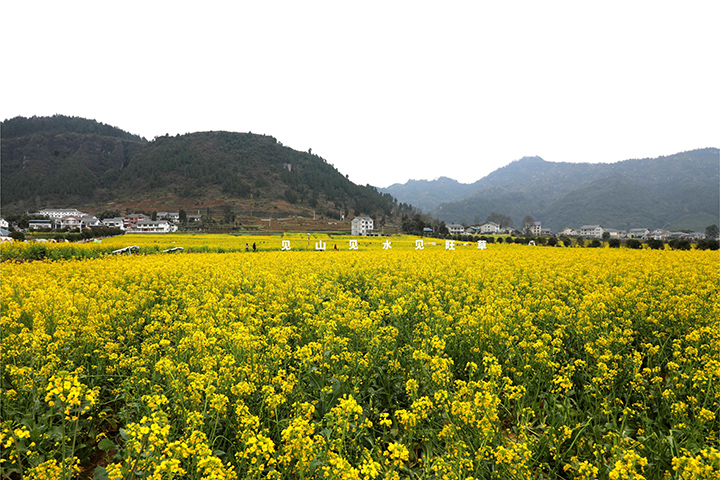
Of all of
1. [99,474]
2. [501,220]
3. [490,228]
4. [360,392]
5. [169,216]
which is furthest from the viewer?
[501,220]

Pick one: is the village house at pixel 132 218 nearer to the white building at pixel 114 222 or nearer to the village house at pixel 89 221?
the white building at pixel 114 222

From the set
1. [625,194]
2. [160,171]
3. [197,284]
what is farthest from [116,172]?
[625,194]

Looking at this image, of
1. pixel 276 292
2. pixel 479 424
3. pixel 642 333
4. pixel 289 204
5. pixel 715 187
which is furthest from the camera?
pixel 715 187

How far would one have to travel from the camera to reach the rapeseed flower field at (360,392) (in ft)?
9.30

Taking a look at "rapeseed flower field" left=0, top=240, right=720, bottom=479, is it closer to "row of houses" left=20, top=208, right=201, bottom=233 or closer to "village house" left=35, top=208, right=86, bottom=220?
"row of houses" left=20, top=208, right=201, bottom=233

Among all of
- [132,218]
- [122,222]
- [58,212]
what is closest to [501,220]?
[132,218]

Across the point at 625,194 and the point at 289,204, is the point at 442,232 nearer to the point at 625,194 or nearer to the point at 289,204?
the point at 289,204

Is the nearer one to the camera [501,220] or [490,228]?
[490,228]

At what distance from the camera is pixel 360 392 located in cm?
407

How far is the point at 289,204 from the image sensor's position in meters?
145

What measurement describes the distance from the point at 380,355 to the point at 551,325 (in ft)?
11.8

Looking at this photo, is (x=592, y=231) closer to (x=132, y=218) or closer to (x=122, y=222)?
(x=122, y=222)

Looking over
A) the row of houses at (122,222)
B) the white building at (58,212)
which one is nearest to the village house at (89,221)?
the row of houses at (122,222)

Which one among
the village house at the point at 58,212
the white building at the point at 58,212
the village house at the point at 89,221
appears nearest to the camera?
the village house at the point at 89,221
